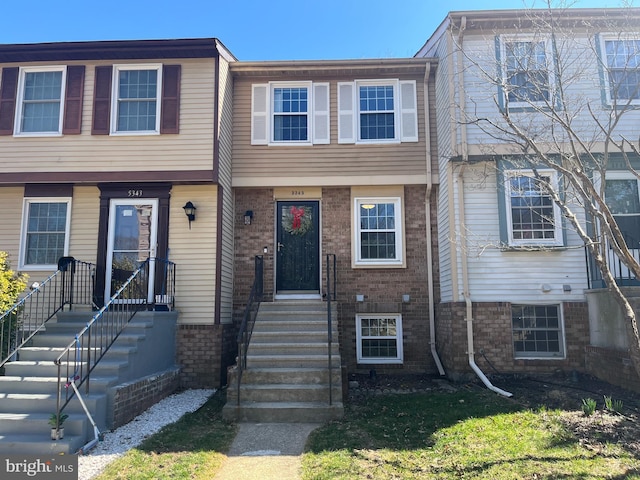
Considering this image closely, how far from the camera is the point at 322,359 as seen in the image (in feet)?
23.5

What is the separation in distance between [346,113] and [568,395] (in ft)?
21.9

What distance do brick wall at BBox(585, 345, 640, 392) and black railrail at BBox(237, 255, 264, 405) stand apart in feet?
18.7

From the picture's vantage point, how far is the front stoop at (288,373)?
6215 mm

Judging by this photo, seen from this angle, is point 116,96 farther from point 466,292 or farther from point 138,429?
point 466,292

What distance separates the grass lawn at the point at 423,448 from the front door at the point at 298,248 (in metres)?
3.58

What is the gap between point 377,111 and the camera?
10.0 metres

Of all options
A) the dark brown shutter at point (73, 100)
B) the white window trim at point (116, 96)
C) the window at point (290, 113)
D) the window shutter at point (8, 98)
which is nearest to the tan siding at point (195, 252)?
the white window trim at point (116, 96)

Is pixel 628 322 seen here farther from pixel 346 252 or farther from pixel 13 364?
pixel 13 364

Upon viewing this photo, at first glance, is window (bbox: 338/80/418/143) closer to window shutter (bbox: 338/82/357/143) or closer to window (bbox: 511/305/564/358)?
window shutter (bbox: 338/82/357/143)

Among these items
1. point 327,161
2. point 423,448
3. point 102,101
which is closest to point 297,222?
point 327,161

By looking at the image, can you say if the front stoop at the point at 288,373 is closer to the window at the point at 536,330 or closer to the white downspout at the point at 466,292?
the white downspout at the point at 466,292

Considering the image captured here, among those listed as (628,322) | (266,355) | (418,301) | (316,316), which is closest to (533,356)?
(418,301)

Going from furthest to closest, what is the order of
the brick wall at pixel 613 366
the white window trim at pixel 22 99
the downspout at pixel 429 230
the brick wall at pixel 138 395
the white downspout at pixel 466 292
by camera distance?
the downspout at pixel 429 230 → the white window trim at pixel 22 99 → the white downspout at pixel 466 292 → the brick wall at pixel 613 366 → the brick wall at pixel 138 395

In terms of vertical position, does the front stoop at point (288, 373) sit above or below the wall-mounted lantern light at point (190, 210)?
below
